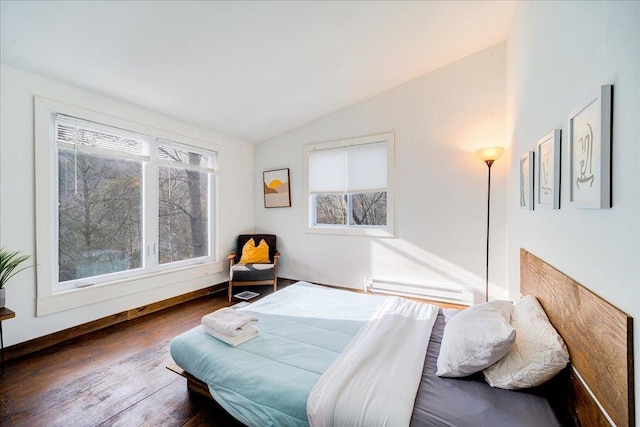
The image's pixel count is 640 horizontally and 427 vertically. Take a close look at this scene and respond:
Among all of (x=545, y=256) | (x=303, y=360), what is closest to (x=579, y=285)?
(x=545, y=256)

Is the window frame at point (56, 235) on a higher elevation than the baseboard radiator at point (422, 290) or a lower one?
higher

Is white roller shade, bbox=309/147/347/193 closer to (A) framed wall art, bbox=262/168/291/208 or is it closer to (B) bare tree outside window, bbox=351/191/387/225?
(B) bare tree outside window, bbox=351/191/387/225

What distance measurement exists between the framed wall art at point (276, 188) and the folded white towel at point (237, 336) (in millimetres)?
2718

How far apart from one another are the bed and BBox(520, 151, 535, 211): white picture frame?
0.41 m

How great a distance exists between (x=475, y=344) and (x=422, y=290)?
2.16m

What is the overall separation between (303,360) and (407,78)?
3.44 metres

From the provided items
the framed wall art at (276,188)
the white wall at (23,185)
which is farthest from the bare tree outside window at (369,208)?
the white wall at (23,185)

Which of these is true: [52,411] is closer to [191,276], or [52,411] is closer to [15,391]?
[15,391]

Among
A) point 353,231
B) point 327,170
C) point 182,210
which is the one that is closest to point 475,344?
point 353,231

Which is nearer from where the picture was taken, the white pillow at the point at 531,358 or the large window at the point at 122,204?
the white pillow at the point at 531,358

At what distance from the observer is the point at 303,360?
1438mm

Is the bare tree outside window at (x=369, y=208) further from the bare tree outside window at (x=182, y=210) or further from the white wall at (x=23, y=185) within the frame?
the white wall at (x=23, y=185)

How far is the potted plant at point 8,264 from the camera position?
2021 mm

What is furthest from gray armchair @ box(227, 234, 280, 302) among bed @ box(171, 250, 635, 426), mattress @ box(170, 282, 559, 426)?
bed @ box(171, 250, 635, 426)
